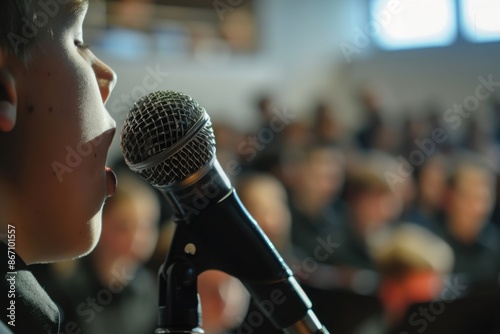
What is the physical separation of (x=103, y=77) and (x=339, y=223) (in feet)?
7.33

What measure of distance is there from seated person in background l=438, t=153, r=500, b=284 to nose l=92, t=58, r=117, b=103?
228 centimetres

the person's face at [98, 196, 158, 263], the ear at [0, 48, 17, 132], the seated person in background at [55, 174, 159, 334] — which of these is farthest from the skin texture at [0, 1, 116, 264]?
the person's face at [98, 196, 158, 263]

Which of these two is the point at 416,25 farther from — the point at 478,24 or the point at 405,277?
the point at 405,277

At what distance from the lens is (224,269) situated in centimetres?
68

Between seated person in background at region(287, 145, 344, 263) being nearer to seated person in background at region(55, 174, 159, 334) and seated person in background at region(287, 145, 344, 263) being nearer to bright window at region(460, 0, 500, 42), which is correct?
seated person in background at region(55, 174, 159, 334)

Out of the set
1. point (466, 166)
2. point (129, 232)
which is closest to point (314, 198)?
point (466, 166)

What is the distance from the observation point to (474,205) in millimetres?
2963

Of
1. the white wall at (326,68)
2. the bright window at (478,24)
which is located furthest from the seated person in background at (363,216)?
the white wall at (326,68)

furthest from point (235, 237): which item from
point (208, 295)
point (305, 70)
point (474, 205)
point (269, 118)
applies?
point (305, 70)

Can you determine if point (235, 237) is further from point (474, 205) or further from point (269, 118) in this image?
point (269, 118)

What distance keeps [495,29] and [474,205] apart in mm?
2269

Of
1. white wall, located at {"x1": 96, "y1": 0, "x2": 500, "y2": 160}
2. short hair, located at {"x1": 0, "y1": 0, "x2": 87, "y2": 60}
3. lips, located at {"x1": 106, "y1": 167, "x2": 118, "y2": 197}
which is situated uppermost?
short hair, located at {"x1": 0, "y1": 0, "x2": 87, "y2": 60}

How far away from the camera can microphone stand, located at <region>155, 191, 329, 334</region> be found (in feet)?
2.18

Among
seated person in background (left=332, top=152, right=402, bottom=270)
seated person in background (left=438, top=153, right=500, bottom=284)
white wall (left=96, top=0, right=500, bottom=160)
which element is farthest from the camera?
white wall (left=96, top=0, right=500, bottom=160)
